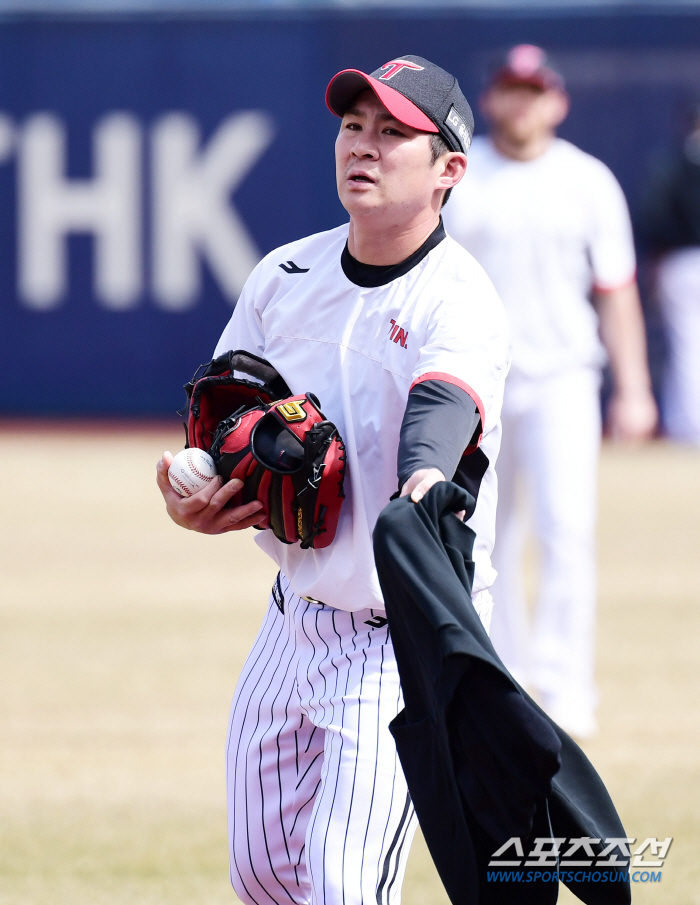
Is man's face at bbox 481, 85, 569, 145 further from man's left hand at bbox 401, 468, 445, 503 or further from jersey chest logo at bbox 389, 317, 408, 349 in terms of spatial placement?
man's left hand at bbox 401, 468, 445, 503

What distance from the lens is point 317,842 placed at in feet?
9.32

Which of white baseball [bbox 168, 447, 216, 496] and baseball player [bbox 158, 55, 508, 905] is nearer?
baseball player [bbox 158, 55, 508, 905]

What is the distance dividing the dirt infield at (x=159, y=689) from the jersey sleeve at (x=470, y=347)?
1769 mm

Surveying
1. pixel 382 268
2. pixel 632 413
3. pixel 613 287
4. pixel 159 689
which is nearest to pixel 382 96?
pixel 382 268

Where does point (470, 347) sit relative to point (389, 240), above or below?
below

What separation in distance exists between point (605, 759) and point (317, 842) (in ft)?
8.37

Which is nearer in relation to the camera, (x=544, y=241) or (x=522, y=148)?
(x=544, y=241)

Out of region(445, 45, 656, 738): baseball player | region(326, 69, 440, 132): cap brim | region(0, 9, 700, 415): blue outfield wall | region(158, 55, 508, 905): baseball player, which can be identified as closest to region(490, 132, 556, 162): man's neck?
region(445, 45, 656, 738): baseball player

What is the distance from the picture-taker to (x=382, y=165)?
9.82 ft

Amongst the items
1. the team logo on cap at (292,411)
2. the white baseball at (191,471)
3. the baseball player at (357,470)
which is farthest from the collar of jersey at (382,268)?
the white baseball at (191,471)

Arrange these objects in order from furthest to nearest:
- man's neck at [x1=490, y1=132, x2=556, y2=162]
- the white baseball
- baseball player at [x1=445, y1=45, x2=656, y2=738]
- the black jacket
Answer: man's neck at [x1=490, y1=132, x2=556, y2=162] → baseball player at [x1=445, y1=45, x2=656, y2=738] → the white baseball → the black jacket

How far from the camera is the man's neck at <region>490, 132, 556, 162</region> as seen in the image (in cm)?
584

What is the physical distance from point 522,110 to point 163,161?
9222 mm

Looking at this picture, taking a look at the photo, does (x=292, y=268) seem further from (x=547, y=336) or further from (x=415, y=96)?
(x=547, y=336)
